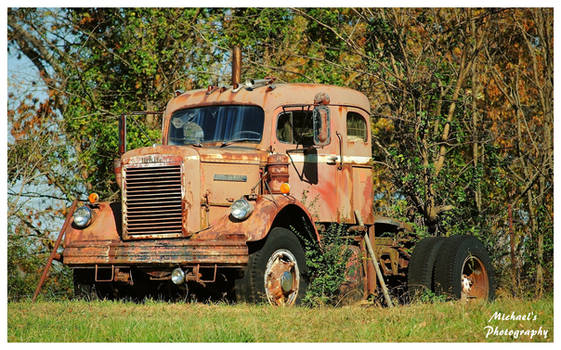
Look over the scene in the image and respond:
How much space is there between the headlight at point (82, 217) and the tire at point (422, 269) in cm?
415

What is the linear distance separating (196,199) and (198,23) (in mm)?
9282

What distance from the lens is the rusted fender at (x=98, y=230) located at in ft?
35.2

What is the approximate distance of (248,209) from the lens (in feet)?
32.9

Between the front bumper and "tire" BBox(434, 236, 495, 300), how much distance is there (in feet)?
9.75

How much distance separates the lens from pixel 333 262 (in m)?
10.7

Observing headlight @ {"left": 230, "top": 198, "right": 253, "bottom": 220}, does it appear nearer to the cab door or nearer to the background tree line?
the cab door

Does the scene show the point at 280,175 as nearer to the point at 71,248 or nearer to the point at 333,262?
the point at 333,262

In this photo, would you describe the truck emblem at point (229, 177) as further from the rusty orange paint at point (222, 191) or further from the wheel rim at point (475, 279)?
the wheel rim at point (475, 279)

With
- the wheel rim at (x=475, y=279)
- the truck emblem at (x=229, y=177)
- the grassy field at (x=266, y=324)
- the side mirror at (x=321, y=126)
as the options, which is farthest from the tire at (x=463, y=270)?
the truck emblem at (x=229, y=177)

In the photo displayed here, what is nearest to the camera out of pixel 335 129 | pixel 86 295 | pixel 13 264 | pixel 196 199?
pixel 196 199

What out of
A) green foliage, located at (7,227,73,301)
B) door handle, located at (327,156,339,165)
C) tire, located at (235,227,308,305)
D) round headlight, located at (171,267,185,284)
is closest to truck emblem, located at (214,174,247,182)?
tire, located at (235,227,308,305)

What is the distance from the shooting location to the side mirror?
420 inches
